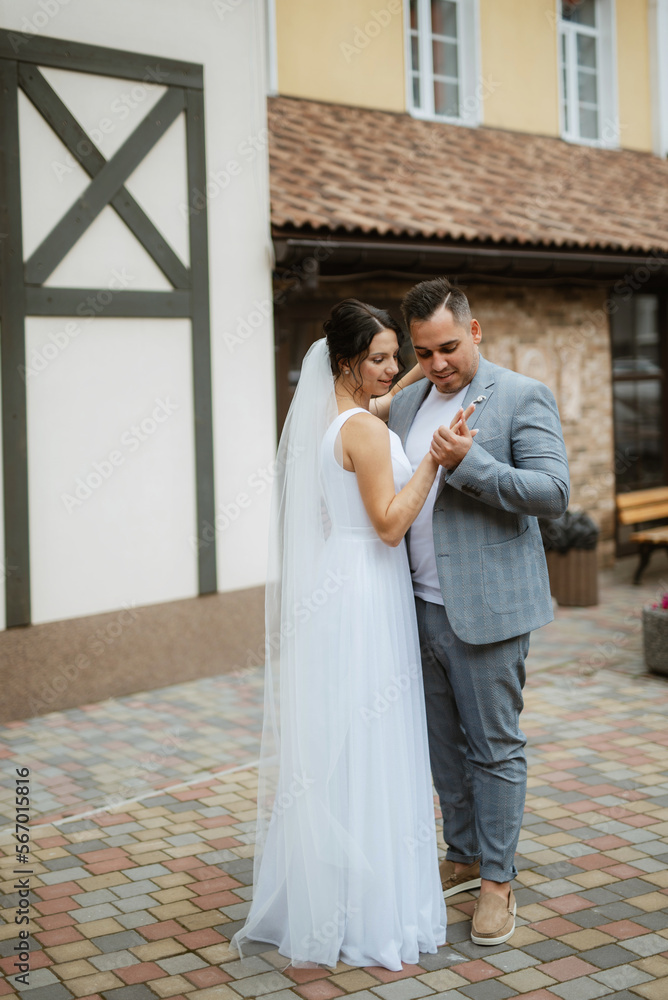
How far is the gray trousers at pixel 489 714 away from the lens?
3.37 meters

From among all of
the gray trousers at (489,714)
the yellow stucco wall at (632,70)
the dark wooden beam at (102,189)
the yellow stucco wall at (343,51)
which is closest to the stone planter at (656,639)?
the gray trousers at (489,714)

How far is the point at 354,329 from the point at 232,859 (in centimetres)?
218

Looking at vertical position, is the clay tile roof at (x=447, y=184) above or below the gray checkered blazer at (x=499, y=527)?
above

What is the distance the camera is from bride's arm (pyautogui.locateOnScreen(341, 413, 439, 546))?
10.5ft

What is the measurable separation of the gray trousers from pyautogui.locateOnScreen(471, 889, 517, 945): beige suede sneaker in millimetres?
74

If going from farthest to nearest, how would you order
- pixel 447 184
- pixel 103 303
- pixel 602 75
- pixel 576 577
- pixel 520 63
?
pixel 602 75, pixel 520 63, pixel 447 184, pixel 576 577, pixel 103 303

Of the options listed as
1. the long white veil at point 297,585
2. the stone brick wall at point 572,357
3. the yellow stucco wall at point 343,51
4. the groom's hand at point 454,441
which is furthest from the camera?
the stone brick wall at point 572,357

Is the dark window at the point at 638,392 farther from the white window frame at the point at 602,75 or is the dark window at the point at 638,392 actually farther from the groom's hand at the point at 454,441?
the groom's hand at the point at 454,441

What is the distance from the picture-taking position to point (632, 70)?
1208cm

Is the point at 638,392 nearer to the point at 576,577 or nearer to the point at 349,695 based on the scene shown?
the point at 576,577

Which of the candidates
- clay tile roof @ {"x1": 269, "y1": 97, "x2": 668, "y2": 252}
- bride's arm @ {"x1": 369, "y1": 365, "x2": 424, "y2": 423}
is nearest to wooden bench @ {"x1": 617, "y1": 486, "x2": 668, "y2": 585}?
clay tile roof @ {"x1": 269, "y1": 97, "x2": 668, "y2": 252}

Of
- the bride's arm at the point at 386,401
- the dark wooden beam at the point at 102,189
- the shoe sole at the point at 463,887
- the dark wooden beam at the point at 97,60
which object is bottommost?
the shoe sole at the point at 463,887

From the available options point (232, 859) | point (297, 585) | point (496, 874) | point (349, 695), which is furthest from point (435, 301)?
point (232, 859)

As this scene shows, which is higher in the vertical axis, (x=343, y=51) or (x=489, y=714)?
(x=343, y=51)
